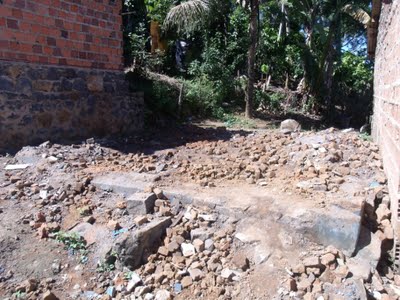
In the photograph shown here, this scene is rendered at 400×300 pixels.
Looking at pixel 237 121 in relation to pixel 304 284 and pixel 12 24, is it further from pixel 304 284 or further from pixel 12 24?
pixel 304 284

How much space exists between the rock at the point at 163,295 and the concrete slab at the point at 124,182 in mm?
1117

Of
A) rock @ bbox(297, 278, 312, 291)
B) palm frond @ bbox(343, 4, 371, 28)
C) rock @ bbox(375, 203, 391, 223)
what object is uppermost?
palm frond @ bbox(343, 4, 371, 28)

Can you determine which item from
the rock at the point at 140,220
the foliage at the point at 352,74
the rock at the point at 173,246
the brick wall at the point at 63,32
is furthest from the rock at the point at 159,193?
the foliage at the point at 352,74

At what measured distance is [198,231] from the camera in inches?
114

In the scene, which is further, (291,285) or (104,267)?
(104,267)

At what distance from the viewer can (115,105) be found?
19.5ft

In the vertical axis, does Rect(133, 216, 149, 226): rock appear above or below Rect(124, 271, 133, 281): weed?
above

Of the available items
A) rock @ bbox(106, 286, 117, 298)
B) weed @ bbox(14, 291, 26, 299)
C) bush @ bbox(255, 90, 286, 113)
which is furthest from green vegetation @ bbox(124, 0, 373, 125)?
weed @ bbox(14, 291, 26, 299)

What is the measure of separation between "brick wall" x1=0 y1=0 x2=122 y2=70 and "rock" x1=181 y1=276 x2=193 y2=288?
3.41 meters

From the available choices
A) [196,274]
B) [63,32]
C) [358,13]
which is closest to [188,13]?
[358,13]

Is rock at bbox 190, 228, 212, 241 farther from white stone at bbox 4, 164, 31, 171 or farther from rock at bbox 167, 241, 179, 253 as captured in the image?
white stone at bbox 4, 164, 31, 171

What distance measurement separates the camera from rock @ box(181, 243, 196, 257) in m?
2.74

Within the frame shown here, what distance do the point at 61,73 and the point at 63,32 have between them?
54 centimetres

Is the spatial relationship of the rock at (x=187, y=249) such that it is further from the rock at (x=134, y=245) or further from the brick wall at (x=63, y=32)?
the brick wall at (x=63, y=32)
